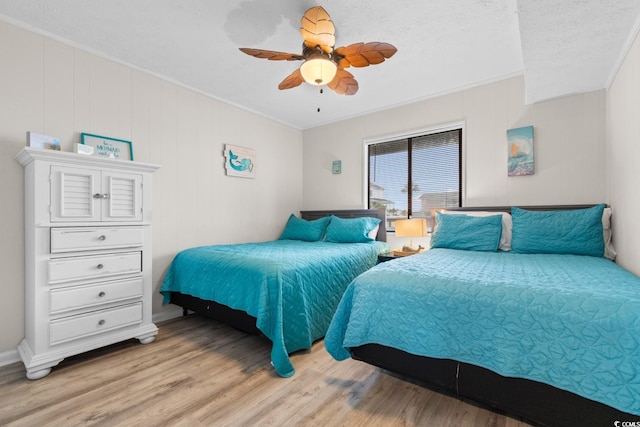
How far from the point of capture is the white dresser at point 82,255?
187 centimetres

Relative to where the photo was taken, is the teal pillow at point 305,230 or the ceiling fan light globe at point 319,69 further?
the teal pillow at point 305,230

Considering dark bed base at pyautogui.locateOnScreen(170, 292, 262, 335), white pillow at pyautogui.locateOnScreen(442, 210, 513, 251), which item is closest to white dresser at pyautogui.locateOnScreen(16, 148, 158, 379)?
dark bed base at pyautogui.locateOnScreen(170, 292, 262, 335)

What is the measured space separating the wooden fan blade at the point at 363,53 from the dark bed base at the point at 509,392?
1.82 m

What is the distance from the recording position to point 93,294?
2066mm

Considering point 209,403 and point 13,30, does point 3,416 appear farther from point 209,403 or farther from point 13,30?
point 13,30

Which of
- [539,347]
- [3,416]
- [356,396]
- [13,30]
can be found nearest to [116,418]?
[3,416]

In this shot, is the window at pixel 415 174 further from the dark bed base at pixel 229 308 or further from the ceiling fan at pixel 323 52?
the ceiling fan at pixel 323 52

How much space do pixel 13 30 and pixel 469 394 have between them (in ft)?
12.2

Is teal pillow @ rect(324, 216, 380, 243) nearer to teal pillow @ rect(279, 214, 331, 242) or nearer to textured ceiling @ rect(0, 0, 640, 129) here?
teal pillow @ rect(279, 214, 331, 242)

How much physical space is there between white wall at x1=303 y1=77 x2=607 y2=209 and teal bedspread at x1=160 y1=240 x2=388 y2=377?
168 centimetres

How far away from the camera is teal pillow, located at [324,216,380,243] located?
3.37 meters

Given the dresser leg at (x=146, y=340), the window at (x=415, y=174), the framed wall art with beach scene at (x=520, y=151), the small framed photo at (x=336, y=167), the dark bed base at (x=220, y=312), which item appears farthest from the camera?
the small framed photo at (x=336, y=167)

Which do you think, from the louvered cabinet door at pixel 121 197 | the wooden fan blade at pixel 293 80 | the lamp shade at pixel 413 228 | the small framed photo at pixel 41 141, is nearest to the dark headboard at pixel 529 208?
the lamp shade at pixel 413 228

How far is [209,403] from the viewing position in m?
1.57
